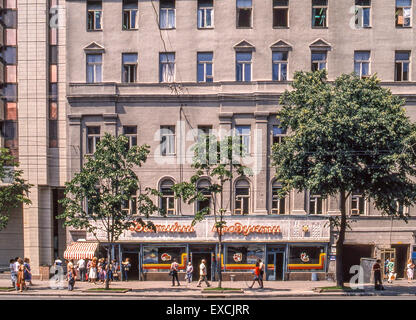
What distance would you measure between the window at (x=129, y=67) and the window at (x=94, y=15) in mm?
3002

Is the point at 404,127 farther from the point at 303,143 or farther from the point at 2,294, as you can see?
the point at 2,294

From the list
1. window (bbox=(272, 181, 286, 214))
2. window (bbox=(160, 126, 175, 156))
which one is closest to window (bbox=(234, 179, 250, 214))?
window (bbox=(272, 181, 286, 214))

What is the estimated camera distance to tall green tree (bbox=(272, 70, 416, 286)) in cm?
2575

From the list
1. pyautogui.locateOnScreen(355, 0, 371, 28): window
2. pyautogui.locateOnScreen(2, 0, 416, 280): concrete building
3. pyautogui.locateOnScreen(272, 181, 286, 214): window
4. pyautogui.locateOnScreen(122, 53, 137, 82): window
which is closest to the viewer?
pyautogui.locateOnScreen(2, 0, 416, 280): concrete building

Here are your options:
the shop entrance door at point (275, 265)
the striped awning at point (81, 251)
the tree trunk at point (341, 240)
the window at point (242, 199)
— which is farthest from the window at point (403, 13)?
the striped awning at point (81, 251)

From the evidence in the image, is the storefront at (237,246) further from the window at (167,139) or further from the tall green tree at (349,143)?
the tall green tree at (349,143)

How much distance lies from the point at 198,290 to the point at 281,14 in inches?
796

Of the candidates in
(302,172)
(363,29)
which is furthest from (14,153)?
(363,29)

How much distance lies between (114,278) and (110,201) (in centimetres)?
886

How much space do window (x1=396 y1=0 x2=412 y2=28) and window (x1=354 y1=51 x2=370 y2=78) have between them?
321 cm

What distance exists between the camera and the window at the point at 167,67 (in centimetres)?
3500

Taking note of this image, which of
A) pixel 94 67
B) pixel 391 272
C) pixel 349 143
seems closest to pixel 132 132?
pixel 94 67

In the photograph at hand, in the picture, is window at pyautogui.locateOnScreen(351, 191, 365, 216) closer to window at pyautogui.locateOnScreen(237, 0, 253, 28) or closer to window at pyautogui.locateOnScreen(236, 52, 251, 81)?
window at pyautogui.locateOnScreen(236, 52, 251, 81)

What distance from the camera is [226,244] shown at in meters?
33.2
